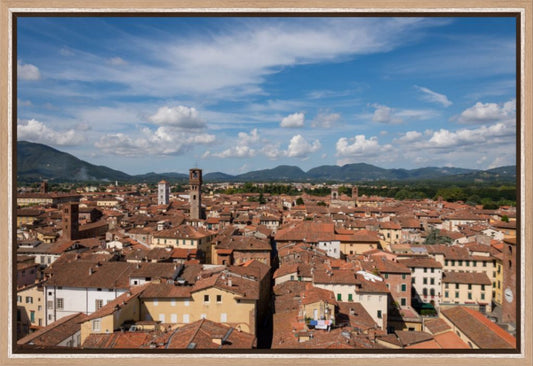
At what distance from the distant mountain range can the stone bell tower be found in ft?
1.84

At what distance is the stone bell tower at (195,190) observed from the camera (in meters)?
21.2

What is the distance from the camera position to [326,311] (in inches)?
266

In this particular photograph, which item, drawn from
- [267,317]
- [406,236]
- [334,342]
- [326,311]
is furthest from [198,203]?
[334,342]

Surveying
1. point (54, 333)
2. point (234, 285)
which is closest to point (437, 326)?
point (234, 285)

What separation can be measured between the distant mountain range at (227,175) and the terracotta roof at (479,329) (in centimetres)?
202

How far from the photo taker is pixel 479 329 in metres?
5.60

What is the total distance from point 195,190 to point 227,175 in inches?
351

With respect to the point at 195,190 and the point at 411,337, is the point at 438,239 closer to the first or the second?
the point at 411,337

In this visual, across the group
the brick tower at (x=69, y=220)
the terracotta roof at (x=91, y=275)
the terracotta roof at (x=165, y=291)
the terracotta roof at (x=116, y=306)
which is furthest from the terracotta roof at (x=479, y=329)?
the brick tower at (x=69, y=220)

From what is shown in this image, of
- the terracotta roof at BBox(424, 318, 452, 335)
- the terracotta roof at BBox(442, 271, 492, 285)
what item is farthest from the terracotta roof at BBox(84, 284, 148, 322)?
the terracotta roof at BBox(442, 271, 492, 285)

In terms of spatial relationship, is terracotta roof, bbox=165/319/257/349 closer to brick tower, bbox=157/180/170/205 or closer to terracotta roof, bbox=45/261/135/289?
terracotta roof, bbox=45/261/135/289

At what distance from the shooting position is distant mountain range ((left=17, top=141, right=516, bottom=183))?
24.8ft

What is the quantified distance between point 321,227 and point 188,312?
36.2 ft
